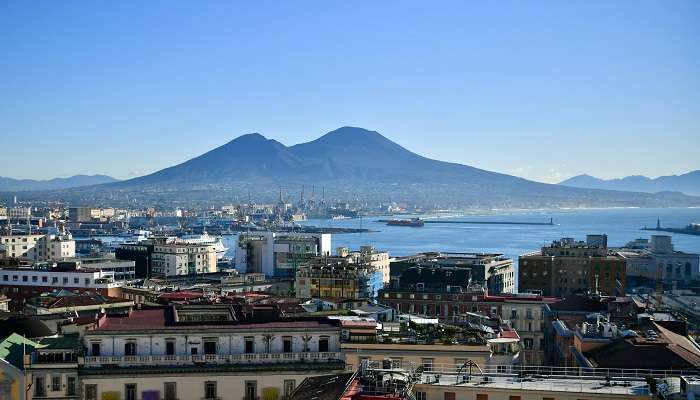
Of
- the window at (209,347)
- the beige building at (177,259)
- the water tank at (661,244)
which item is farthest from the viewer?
the water tank at (661,244)

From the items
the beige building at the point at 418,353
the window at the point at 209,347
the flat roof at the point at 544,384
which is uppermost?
the flat roof at the point at 544,384

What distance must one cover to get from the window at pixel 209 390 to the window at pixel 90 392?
240cm

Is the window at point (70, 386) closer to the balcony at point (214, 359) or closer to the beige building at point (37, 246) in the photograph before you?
the balcony at point (214, 359)

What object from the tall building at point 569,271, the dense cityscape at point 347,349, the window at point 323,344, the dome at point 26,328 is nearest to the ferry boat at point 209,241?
the tall building at point 569,271

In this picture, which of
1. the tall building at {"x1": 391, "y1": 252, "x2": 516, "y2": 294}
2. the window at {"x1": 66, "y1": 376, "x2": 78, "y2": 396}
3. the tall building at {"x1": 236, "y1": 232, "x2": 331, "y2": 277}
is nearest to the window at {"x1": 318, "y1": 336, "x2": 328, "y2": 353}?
the window at {"x1": 66, "y1": 376, "x2": 78, "y2": 396}

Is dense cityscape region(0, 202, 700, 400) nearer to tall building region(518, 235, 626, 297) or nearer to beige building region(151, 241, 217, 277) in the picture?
tall building region(518, 235, 626, 297)

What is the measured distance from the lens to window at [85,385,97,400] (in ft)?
70.1

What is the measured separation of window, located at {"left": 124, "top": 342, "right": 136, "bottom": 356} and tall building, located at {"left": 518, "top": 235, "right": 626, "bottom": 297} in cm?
4327

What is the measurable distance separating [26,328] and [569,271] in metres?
42.3

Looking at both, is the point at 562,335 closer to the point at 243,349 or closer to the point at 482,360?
the point at 482,360

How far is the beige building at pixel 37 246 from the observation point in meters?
105

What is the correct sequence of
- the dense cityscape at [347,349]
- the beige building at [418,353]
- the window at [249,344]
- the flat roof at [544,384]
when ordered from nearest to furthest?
the flat roof at [544,384]
the dense cityscape at [347,349]
the window at [249,344]
the beige building at [418,353]

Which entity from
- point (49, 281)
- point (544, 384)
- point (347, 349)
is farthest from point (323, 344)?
point (49, 281)

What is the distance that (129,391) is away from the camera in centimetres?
2139
